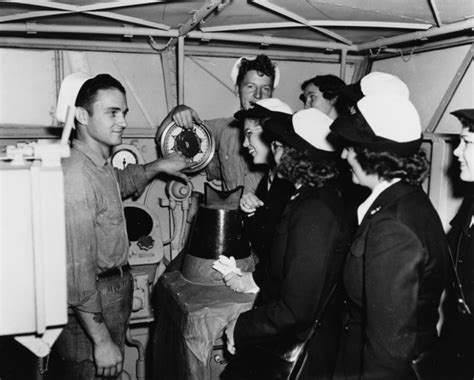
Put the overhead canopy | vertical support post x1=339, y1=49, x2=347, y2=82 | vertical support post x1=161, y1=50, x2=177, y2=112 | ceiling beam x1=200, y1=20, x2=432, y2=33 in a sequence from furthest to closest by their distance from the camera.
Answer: vertical support post x1=339, y1=49, x2=347, y2=82
vertical support post x1=161, y1=50, x2=177, y2=112
ceiling beam x1=200, y1=20, x2=432, y2=33
the overhead canopy

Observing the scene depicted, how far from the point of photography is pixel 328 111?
14.9 ft

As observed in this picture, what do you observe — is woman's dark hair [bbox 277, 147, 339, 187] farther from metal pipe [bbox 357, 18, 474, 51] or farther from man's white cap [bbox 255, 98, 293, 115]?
metal pipe [bbox 357, 18, 474, 51]

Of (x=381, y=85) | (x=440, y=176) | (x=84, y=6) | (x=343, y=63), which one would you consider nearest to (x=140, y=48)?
(x=84, y=6)

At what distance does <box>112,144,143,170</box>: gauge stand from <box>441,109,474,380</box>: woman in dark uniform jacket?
2900 millimetres

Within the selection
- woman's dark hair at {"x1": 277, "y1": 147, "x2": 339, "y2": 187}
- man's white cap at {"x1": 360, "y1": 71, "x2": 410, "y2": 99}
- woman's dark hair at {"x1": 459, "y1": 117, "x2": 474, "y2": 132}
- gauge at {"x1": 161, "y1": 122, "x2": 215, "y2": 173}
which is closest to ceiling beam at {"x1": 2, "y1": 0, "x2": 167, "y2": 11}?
gauge at {"x1": 161, "y1": 122, "x2": 215, "y2": 173}

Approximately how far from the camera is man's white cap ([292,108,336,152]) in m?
2.65

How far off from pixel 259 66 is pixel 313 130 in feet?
6.05

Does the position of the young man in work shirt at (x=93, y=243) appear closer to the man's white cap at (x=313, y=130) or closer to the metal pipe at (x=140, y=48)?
the man's white cap at (x=313, y=130)

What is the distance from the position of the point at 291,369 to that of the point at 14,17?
333 cm

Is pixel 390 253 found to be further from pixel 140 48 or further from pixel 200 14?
pixel 140 48

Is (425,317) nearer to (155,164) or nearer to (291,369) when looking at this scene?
(291,369)

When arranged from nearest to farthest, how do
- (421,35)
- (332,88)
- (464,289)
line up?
(464,289), (421,35), (332,88)

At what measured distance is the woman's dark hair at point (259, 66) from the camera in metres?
4.30

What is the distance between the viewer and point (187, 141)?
4242mm
